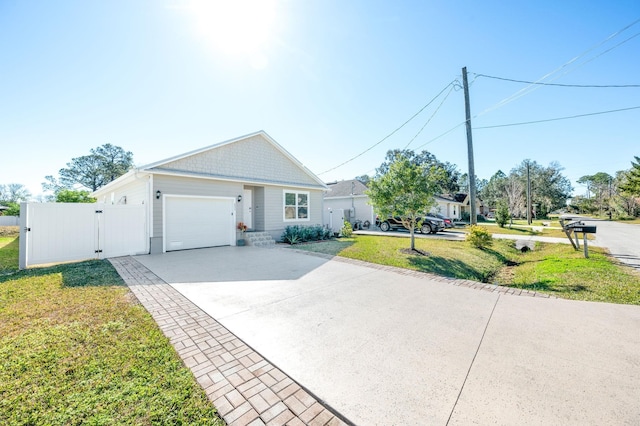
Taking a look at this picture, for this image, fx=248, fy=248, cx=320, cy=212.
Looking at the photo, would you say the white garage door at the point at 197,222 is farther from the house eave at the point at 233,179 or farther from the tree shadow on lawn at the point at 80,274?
the tree shadow on lawn at the point at 80,274

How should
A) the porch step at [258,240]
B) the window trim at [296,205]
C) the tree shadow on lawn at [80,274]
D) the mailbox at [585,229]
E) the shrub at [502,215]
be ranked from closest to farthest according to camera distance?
the tree shadow on lawn at [80,274]
the mailbox at [585,229]
the porch step at [258,240]
the window trim at [296,205]
the shrub at [502,215]

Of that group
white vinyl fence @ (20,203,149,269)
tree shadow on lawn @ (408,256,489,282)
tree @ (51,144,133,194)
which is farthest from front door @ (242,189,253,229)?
tree @ (51,144,133,194)

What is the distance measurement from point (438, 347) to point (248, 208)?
1093 centimetres

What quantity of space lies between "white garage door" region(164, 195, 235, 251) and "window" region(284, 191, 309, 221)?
308 centimetres

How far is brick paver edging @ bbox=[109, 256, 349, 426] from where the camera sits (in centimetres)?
193

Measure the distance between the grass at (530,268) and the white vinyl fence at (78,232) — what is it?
20.9 feet

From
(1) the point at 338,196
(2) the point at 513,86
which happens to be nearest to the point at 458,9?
(2) the point at 513,86

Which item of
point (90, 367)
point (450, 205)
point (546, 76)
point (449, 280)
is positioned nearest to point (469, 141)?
point (546, 76)

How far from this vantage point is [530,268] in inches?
322

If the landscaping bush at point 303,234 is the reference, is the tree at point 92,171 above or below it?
above

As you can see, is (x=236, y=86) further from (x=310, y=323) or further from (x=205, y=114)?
(x=310, y=323)

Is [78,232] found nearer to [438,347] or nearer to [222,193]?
[222,193]

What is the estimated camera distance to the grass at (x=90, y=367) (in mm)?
1910

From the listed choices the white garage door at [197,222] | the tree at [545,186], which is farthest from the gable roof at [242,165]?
the tree at [545,186]
